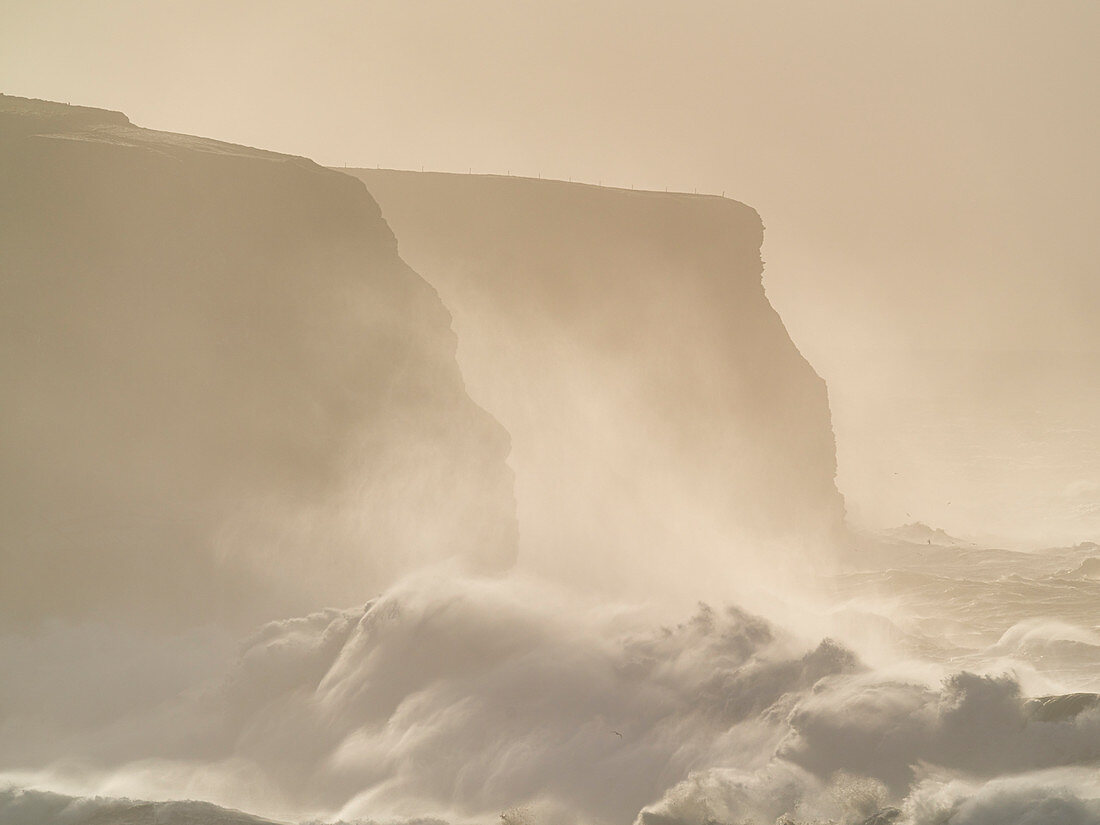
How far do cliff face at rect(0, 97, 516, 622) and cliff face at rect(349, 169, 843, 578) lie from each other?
9.40 meters

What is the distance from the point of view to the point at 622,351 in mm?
40344

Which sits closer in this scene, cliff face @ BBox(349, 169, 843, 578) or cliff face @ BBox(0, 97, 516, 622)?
cliff face @ BBox(0, 97, 516, 622)

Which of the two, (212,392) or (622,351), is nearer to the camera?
(212,392)

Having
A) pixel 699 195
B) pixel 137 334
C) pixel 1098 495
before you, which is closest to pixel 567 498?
pixel 699 195

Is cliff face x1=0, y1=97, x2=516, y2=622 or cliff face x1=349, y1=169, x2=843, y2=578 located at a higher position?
cliff face x1=349, y1=169, x2=843, y2=578

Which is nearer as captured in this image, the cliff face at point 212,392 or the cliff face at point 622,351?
the cliff face at point 212,392

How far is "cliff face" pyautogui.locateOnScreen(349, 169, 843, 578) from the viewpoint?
3900 centimetres

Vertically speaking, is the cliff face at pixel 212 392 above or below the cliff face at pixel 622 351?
below

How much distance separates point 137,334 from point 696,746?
16.8 m

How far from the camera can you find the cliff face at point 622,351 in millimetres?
39000

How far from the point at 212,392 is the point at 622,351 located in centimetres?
1911

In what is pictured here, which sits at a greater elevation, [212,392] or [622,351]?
[622,351]

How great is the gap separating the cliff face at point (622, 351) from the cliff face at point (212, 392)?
9.40m

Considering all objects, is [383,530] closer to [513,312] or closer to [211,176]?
[211,176]
